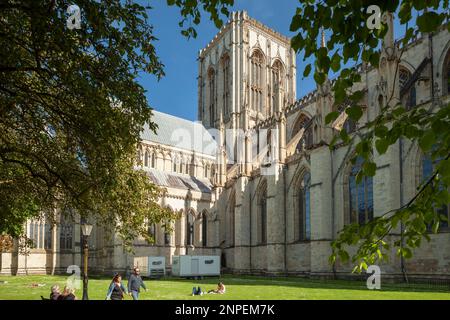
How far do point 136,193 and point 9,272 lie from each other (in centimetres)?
3917

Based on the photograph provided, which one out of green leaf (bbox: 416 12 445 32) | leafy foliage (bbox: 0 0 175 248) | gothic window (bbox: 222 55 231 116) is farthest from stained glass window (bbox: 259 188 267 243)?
green leaf (bbox: 416 12 445 32)

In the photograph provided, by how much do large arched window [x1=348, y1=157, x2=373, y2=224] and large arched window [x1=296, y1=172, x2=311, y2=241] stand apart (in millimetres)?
5089

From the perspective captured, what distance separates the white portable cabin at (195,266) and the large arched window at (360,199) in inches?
509

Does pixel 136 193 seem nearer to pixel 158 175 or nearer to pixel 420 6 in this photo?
pixel 420 6

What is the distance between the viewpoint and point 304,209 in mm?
37094

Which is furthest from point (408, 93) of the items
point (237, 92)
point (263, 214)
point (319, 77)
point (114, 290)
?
point (237, 92)

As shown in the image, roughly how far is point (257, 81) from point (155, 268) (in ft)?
105

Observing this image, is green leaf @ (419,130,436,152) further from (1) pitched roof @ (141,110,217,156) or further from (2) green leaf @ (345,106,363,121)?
(1) pitched roof @ (141,110,217,156)

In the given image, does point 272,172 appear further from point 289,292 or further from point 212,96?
point 212,96

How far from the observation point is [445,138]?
3797 mm

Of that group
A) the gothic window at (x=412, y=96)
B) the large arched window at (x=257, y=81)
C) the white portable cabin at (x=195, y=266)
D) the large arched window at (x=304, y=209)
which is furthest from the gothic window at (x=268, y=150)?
the gothic window at (x=412, y=96)

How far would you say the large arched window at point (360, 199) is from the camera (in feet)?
99.2

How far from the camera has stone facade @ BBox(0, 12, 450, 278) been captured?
27.3 m
